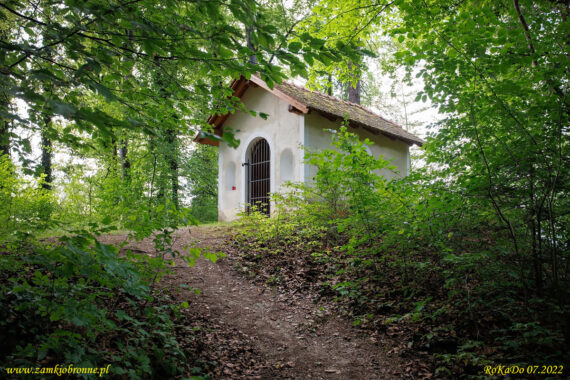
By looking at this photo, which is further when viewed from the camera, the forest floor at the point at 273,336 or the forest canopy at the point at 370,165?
the forest floor at the point at 273,336

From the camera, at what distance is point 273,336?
3.77 metres

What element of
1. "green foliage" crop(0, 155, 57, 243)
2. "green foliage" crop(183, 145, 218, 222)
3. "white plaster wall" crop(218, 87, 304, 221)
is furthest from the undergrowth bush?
"green foliage" crop(183, 145, 218, 222)

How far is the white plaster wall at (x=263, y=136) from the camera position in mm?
8977

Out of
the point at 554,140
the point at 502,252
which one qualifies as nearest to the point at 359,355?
the point at 502,252

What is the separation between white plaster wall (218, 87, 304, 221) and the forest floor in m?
3.86

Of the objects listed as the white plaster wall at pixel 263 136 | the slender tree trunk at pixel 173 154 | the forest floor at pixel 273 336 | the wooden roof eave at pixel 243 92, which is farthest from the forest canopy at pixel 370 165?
the slender tree trunk at pixel 173 154

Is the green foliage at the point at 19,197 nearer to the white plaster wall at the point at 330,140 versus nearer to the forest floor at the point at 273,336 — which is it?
the forest floor at the point at 273,336

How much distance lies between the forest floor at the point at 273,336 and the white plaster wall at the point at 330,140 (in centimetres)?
319

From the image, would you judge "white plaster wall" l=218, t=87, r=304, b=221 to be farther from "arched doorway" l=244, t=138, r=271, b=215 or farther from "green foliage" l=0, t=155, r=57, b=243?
"green foliage" l=0, t=155, r=57, b=243

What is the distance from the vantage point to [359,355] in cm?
326

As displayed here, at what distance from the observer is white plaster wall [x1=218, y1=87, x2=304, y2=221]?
8.98 meters

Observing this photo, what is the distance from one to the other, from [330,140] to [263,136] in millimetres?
2146

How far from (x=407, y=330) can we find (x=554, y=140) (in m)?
2.30

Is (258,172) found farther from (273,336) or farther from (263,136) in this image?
(273,336)
